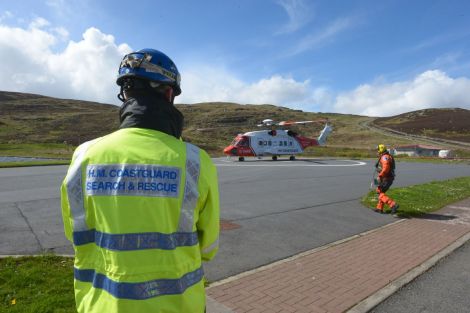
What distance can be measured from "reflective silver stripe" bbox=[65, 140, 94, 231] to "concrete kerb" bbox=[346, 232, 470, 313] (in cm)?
374

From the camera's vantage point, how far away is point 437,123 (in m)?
103

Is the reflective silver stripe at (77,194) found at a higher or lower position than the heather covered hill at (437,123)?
lower

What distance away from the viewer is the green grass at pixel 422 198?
11.5 meters

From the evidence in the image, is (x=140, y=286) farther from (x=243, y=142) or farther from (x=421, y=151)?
(x=421, y=151)

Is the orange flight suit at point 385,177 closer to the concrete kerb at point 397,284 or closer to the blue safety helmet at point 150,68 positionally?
the concrete kerb at point 397,284

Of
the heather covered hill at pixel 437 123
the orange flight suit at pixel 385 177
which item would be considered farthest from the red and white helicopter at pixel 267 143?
the heather covered hill at pixel 437 123

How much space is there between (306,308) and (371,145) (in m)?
73.3

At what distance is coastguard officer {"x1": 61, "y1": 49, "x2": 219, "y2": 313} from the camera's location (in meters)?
1.85

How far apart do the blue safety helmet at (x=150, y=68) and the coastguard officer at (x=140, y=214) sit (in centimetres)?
17

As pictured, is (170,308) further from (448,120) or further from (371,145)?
(448,120)

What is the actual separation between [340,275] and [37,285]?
427 cm

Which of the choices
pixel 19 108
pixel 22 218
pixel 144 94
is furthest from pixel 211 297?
pixel 19 108

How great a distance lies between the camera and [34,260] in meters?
5.77

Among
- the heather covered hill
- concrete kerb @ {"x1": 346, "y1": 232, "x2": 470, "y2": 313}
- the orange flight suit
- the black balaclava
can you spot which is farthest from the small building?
the black balaclava
